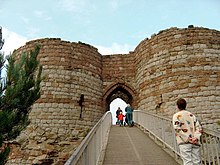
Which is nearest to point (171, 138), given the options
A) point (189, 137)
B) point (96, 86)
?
point (189, 137)

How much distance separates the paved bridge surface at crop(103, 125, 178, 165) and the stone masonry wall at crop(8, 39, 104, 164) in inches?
195

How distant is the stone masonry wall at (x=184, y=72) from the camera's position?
38.0ft

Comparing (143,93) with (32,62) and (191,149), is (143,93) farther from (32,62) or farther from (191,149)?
(191,149)

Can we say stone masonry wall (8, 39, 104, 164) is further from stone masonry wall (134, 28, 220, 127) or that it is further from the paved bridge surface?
the paved bridge surface

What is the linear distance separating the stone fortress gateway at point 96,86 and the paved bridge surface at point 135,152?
4190mm

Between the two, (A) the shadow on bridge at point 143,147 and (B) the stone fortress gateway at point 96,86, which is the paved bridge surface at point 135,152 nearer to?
(A) the shadow on bridge at point 143,147

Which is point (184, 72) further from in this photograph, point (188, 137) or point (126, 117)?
point (188, 137)

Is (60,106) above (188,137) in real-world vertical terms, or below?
above

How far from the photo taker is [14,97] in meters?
6.00

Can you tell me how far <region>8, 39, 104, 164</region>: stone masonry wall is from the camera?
1278 centimetres

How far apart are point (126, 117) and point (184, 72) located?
3664mm

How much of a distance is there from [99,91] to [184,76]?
5327mm

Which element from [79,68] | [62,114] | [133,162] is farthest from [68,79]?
[133,162]

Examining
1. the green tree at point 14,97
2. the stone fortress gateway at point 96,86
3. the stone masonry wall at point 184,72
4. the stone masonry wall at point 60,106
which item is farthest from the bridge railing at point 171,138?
the stone masonry wall at point 60,106
